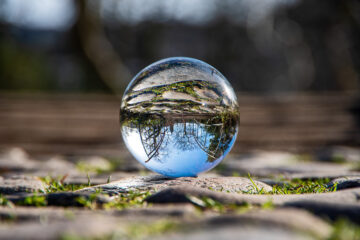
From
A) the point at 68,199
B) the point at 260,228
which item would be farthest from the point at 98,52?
the point at 260,228

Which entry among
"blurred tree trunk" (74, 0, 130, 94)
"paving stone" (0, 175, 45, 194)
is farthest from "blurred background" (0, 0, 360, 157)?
"paving stone" (0, 175, 45, 194)

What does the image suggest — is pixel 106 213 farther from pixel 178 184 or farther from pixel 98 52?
pixel 98 52

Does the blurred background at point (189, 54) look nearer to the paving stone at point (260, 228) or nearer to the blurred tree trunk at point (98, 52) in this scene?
the blurred tree trunk at point (98, 52)

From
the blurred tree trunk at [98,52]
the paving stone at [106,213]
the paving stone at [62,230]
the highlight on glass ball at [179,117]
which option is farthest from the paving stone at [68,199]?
the blurred tree trunk at [98,52]

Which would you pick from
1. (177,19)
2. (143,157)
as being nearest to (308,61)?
(177,19)

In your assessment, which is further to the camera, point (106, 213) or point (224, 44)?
point (224, 44)

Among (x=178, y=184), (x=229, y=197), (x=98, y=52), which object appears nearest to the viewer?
(x=229, y=197)
